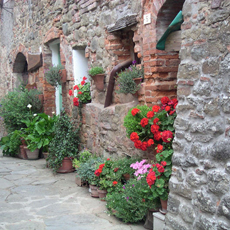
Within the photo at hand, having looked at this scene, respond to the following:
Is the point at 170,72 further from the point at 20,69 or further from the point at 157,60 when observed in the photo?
the point at 20,69

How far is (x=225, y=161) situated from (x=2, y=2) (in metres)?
10.7

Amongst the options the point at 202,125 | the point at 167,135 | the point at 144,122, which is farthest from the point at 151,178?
the point at 202,125

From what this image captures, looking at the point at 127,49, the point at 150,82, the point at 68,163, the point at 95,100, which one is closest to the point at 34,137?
the point at 68,163

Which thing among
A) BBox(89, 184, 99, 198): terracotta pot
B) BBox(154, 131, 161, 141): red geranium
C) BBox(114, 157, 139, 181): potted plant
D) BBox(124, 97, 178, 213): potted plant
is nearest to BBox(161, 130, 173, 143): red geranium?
BBox(124, 97, 178, 213): potted plant

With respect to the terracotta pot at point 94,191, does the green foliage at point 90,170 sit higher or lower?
higher

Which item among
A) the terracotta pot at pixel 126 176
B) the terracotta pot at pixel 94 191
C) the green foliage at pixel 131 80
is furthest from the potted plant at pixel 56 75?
the terracotta pot at pixel 126 176

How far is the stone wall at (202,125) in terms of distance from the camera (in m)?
2.38

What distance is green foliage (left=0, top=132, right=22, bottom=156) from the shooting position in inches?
289

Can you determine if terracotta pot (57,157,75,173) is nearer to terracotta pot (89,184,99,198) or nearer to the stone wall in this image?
terracotta pot (89,184,99,198)

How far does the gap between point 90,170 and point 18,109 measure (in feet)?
12.0

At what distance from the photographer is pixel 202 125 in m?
2.57

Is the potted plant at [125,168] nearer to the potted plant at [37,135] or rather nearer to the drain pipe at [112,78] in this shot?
the drain pipe at [112,78]

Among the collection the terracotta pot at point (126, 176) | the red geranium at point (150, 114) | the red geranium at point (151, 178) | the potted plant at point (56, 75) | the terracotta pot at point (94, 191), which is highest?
the potted plant at point (56, 75)

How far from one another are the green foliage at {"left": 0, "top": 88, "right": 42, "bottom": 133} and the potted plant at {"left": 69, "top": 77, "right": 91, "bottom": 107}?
6.26ft
